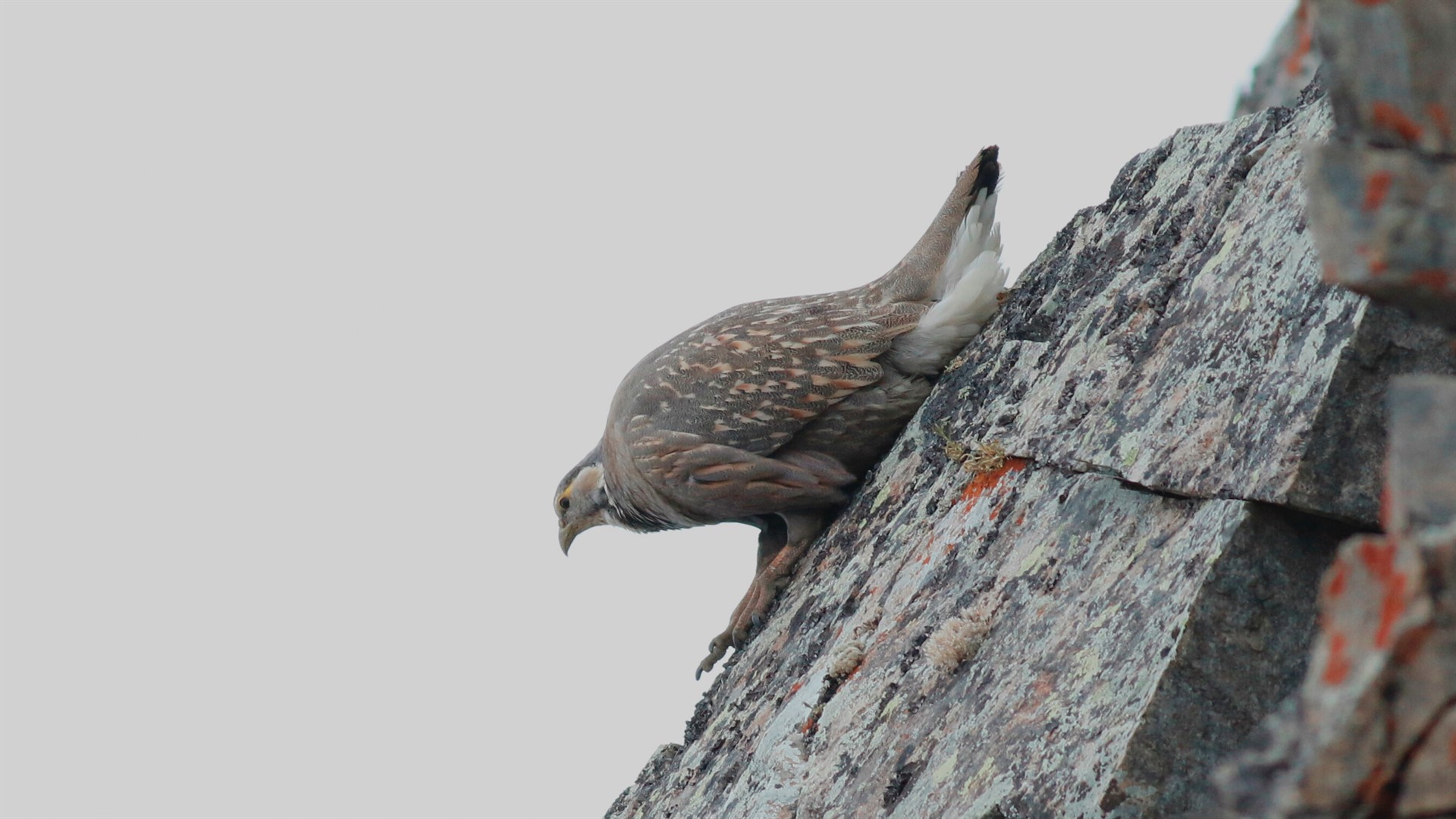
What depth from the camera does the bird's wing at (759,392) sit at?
19.9ft

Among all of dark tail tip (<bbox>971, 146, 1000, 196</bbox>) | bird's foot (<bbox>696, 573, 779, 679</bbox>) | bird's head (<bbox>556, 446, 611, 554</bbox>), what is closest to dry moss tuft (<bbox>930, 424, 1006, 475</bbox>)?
bird's foot (<bbox>696, 573, 779, 679</bbox>)

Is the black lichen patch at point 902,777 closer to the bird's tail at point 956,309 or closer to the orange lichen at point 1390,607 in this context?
the orange lichen at point 1390,607

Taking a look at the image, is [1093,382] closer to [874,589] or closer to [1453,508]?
[874,589]

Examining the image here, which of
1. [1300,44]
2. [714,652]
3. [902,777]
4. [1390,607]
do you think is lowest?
[714,652]

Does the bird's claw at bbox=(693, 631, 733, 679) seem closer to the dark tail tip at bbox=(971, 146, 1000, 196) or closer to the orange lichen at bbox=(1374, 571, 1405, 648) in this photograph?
the dark tail tip at bbox=(971, 146, 1000, 196)

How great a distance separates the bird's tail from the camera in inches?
238

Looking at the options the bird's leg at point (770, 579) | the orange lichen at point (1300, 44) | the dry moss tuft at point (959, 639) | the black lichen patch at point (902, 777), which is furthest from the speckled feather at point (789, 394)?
the orange lichen at point (1300, 44)

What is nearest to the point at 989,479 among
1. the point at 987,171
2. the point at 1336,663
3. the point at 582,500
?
the point at 987,171

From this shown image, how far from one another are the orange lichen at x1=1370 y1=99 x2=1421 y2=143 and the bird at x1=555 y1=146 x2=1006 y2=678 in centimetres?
413

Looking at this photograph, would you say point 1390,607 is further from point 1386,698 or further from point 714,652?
point 714,652

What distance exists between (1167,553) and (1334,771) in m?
1.76

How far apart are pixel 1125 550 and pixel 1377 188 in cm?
180

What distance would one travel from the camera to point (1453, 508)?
171cm

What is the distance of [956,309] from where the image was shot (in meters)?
6.02
